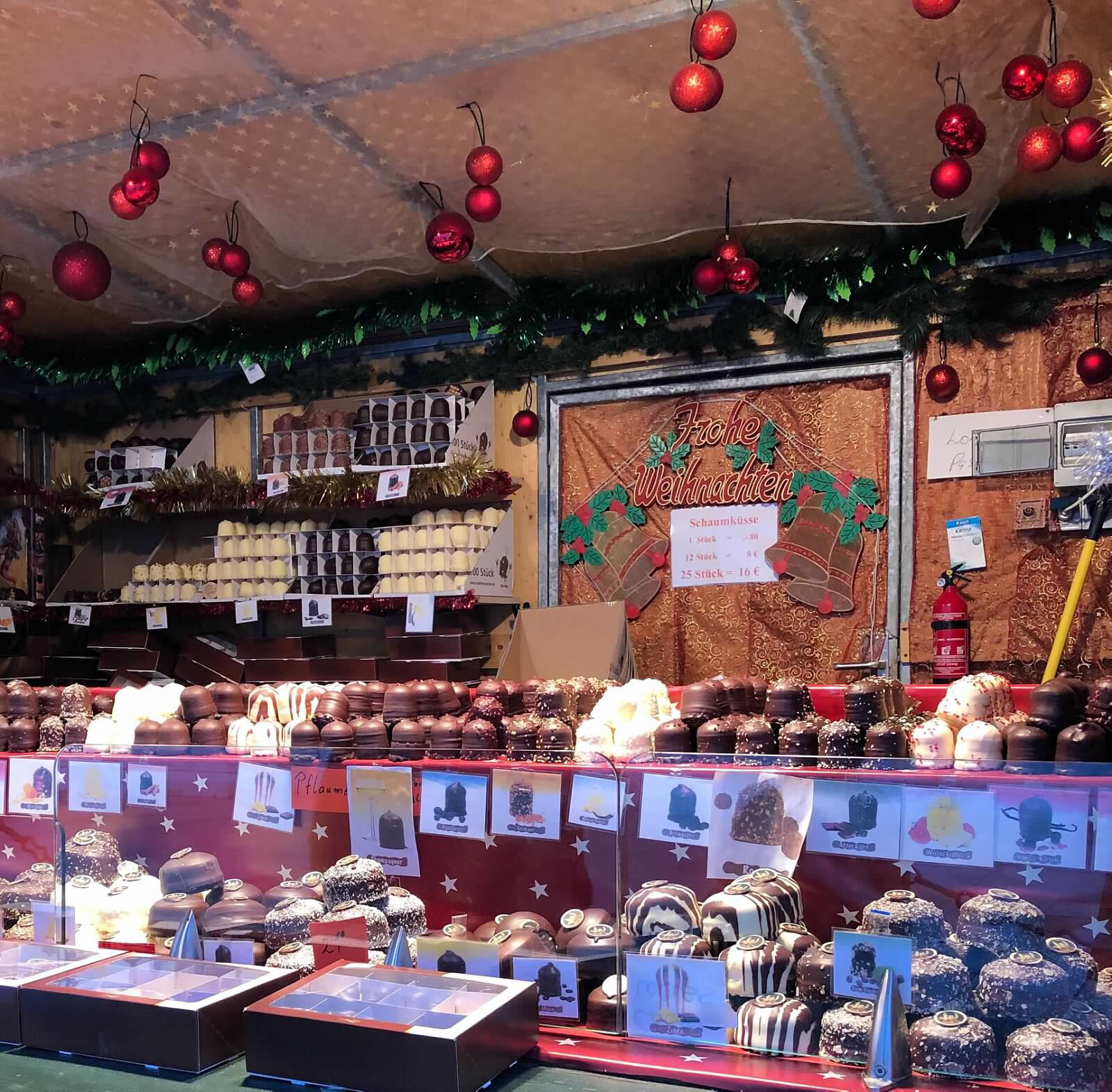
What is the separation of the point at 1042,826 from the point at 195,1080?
51.0 inches

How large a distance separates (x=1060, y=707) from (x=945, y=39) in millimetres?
2262

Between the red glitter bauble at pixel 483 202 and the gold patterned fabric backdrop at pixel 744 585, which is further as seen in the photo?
the gold patterned fabric backdrop at pixel 744 585

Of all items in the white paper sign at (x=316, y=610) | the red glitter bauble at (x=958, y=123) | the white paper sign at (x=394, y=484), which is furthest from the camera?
the white paper sign at (x=316, y=610)

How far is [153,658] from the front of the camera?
637 cm

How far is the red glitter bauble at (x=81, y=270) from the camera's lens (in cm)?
384

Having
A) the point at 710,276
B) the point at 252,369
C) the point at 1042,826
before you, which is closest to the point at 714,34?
the point at 710,276

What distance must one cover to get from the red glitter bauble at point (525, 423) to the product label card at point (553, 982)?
4.41 meters

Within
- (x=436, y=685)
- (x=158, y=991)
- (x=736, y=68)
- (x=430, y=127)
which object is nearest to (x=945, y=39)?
(x=736, y=68)

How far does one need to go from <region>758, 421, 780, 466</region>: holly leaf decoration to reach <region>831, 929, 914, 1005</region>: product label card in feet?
13.7

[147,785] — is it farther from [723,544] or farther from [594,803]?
[723,544]

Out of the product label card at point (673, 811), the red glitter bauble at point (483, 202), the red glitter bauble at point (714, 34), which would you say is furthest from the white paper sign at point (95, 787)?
the red glitter bauble at point (714, 34)

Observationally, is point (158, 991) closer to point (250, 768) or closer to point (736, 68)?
point (250, 768)

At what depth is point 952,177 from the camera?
3.35m

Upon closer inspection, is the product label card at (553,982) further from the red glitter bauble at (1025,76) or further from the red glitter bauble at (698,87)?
the red glitter bauble at (1025,76)
